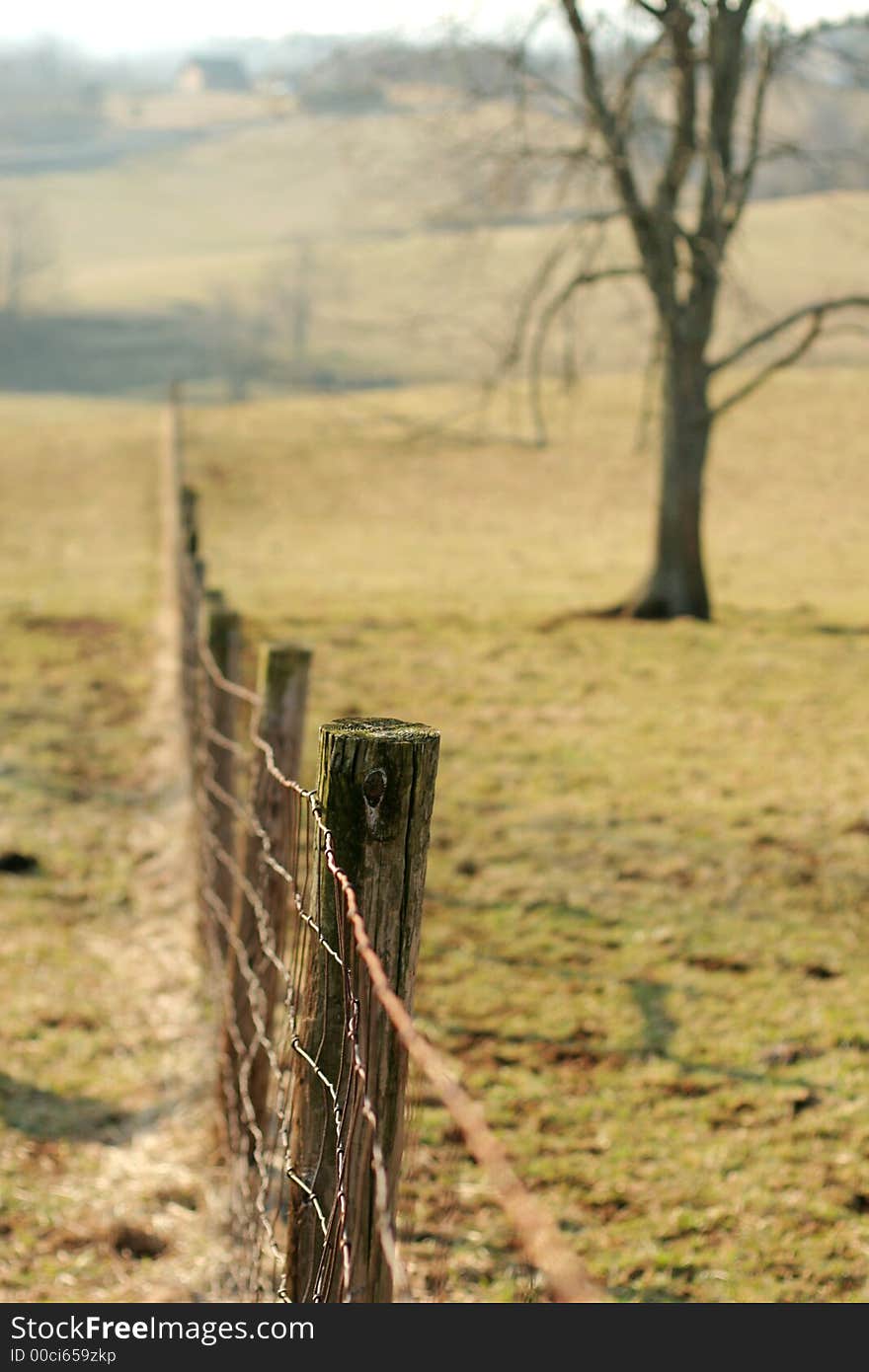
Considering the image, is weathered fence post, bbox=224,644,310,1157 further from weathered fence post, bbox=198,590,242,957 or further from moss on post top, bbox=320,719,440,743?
moss on post top, bbox=320,719,440,743

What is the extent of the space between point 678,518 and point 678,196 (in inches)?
120

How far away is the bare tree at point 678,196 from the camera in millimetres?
12078

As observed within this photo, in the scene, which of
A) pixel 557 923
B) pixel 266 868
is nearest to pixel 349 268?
pixel 557 923

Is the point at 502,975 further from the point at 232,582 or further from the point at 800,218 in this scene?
the point at 800,218

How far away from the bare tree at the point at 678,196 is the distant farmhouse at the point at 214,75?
174432mm

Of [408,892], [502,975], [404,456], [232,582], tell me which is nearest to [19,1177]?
[502,975]

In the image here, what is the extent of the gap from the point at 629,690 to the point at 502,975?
531 cm

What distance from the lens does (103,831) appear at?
782 centimetres

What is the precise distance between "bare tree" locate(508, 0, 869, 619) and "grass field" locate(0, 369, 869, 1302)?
1.22m

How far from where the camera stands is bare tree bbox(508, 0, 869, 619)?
39.6ft

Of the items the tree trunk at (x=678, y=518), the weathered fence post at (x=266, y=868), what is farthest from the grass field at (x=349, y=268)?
the weathered fence post at (x=266, y=868)

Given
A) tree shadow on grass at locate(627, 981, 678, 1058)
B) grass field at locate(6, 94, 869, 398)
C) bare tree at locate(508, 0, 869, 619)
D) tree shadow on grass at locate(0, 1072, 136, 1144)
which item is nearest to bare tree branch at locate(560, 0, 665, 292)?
bare tree at locate(508, 0, 869, 619)

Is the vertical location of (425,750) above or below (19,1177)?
above

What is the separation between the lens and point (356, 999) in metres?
2.25
